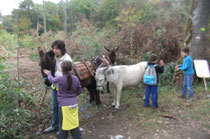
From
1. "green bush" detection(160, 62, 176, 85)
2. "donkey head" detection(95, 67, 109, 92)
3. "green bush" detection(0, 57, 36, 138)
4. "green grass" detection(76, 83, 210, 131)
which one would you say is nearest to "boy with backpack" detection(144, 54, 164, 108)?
"green grass" detection(76, 83, 210, 131)

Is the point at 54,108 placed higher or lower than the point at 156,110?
higher

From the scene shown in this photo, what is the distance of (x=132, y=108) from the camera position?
209 inches

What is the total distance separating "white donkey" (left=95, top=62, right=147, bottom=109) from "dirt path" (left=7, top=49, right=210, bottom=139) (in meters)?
0.55

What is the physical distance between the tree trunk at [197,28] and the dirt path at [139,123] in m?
2.53

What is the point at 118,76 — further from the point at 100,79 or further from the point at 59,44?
the point at 59,44

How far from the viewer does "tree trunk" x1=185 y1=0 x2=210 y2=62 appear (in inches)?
266

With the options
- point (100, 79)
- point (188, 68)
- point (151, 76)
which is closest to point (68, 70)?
point (100, 79)

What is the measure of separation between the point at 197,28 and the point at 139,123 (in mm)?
5156

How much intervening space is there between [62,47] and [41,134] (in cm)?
224

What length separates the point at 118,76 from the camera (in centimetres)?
516

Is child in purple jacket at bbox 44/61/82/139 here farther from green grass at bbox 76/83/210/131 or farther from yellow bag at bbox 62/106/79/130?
green grass at bbox 76/83/210/131

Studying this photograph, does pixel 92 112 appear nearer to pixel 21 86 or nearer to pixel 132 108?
pixel 132 108

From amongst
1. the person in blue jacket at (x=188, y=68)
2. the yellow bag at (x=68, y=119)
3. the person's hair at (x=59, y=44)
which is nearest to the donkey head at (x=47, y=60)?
the person's hair at (x=59, y=44)

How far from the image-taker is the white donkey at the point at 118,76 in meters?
4.82
